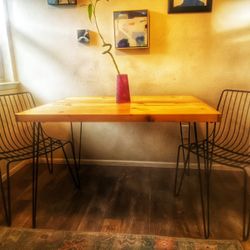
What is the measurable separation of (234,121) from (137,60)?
3.50ft

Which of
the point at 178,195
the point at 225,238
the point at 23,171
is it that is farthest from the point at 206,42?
the point at 23,171

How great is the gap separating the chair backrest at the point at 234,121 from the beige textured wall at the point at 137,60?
0.29 ft

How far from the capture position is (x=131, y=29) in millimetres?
1925

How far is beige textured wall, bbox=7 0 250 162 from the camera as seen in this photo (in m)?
1.90

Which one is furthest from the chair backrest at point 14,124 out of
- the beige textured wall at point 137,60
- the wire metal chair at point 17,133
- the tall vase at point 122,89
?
the tall vase at point 122,89

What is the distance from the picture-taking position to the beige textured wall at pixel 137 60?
190cm

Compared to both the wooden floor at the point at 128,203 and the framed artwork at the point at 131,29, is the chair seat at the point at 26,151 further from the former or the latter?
the framed artwork at the point at 131,29

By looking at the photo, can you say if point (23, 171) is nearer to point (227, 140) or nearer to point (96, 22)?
point (96, 22)

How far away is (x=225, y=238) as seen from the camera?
1.33 metres

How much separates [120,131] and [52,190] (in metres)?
0.84

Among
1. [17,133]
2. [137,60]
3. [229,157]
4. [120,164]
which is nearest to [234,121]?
[229,157]

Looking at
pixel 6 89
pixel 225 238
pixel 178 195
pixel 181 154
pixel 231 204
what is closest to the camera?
pixel 225 238

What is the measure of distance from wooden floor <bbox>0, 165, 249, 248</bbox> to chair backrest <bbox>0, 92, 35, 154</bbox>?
0.35 meters

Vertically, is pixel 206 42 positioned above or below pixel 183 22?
below
